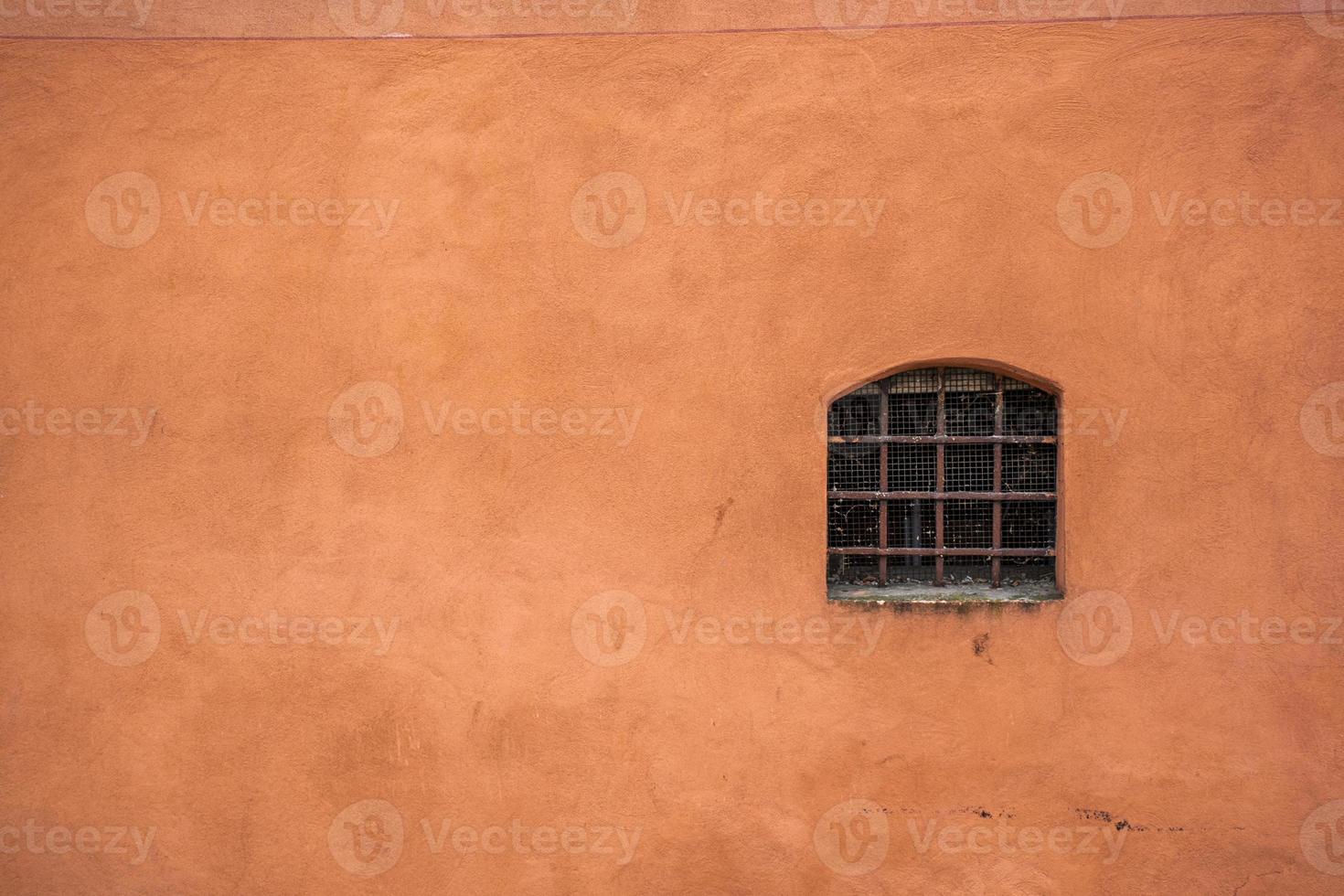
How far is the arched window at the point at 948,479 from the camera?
397cm

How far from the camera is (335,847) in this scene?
12.9 ft

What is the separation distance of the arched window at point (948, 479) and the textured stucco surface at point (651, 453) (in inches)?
6.7

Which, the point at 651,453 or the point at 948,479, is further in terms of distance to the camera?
the point at 948,479

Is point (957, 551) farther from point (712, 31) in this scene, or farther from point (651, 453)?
point (712, 31)

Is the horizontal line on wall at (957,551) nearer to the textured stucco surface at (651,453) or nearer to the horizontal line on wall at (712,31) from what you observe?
the textured stucco surface at (651,453)

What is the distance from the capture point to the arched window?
3.97 m

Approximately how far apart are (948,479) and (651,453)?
133cm

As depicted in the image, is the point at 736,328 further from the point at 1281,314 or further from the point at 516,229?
Result: the point at 1281,314

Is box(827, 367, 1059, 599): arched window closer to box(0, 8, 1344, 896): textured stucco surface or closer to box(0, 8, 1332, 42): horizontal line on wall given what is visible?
box(0, 8, 1344, 896): textured stucco surface

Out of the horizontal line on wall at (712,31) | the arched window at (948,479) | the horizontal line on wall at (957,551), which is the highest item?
the horizontal line on wall at (712,31)

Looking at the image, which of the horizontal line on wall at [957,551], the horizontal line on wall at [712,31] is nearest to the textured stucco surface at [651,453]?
the horizontal line on wall at [712,31]

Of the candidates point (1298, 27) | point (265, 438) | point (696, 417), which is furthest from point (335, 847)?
point (1298, 27)

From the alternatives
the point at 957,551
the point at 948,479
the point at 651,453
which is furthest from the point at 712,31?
the point at 957,551

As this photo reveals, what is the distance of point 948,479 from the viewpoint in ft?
13.1
